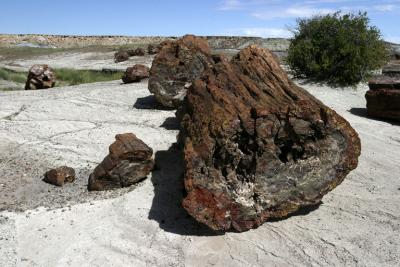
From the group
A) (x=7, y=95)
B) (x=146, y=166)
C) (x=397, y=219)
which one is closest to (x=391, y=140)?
(x=397, y=219)

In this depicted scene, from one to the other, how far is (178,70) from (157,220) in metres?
4.67

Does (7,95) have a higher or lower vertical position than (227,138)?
lower

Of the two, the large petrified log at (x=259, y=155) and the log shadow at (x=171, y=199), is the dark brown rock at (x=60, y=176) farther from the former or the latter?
the large petrified log at (x=259, y=155)

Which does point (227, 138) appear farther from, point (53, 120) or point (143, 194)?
point (53, 120)

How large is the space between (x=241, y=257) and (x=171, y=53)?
5766 millimetres

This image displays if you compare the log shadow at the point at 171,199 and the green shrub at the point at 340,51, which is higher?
the green shrub at the point at 340,51

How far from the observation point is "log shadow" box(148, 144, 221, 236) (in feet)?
16.3

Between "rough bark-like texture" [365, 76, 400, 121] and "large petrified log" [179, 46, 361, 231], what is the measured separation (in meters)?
4.22

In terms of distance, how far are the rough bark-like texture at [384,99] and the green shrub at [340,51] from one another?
2119 mm

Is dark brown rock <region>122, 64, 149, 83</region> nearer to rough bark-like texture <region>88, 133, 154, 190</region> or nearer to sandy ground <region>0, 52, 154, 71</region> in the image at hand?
rough bark-like texture <region>88, 133, 154, 190</region>

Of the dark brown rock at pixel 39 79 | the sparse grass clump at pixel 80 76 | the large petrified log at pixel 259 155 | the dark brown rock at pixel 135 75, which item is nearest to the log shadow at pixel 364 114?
the large petrified log at pixel 259 155

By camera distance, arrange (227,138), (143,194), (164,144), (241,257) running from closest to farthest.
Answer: (241,257)
(227,138)
(143,194)
(164,144)

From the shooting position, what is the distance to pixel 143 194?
5750 mm

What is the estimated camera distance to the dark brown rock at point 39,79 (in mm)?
12984
